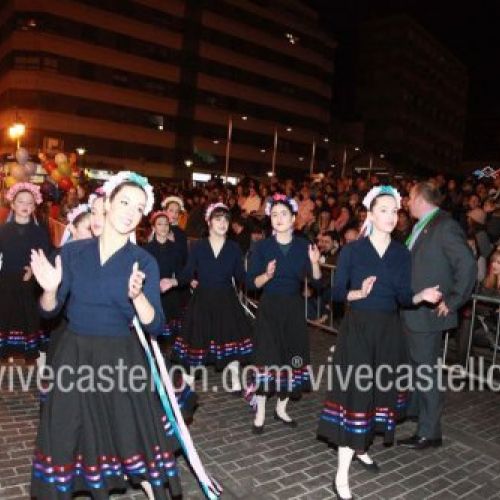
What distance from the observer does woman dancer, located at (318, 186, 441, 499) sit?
174 inches

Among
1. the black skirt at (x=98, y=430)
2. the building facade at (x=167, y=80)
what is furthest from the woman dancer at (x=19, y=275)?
the building facade at (x=167, y=80)

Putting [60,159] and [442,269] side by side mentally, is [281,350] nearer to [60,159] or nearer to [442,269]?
[442,269]

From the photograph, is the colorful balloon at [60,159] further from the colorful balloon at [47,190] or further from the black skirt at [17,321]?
the black skirt at [17,321]

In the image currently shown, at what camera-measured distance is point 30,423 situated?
5.54 meters

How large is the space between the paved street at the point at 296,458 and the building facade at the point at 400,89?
256 ft

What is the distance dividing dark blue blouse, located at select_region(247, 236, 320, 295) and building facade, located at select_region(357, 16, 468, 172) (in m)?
78.1

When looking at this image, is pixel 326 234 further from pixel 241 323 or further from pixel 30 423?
pixel 30 423

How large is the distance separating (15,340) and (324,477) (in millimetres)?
4129

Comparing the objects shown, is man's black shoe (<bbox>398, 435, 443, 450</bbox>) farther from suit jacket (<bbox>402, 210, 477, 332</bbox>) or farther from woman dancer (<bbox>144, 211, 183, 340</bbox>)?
woman dancer (<bbox>144, 211, 183, 340</bbox>)

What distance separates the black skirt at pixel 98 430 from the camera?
3.37m

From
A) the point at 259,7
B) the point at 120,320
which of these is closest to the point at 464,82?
the point at 259,7

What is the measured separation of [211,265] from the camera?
6.45 meters

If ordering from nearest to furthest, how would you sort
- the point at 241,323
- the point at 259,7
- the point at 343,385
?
the point at 343,385 → the point at 241,323 → the point at 259,7

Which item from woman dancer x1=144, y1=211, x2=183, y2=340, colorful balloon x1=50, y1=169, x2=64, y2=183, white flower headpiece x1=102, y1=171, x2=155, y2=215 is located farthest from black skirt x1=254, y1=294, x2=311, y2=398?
colorful balloon x1=50, y1=169, x2=64, y2=183
